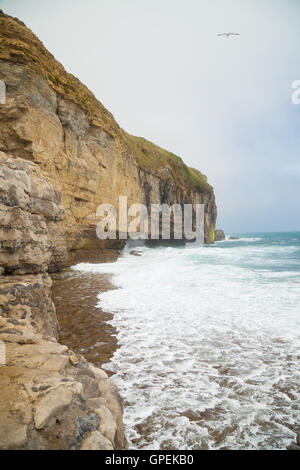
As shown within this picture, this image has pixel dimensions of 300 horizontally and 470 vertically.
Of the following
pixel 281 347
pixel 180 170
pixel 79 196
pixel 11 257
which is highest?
pixel 180 170

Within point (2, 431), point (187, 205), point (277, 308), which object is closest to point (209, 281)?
point (277, 308)

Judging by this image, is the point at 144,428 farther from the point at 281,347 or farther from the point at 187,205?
the point at 187,205

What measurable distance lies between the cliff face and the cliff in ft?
0.21

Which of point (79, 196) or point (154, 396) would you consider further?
point (79, 196)

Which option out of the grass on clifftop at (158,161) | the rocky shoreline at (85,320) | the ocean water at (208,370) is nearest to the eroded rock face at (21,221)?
the rocky shoreline at (85,320)

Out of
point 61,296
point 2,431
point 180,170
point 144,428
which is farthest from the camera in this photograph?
point 180,170

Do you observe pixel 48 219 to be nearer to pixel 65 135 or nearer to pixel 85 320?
pixel 85 320

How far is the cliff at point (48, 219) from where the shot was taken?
1998 mm

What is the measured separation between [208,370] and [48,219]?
20.2 feet

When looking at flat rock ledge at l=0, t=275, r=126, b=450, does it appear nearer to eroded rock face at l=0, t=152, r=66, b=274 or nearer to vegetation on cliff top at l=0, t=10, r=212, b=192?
eroded rock face at l=0, t=152, r=66, b=274

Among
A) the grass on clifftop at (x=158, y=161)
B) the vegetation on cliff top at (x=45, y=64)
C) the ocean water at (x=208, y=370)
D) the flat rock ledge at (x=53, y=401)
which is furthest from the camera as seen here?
the grass on clifftop at (x=158, y=161)

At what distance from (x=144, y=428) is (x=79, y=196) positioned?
14730 millimetres

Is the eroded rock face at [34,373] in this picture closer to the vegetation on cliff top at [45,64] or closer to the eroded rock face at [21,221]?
the eroded rock face at [21,221]

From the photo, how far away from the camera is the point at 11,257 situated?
16.0 feet
